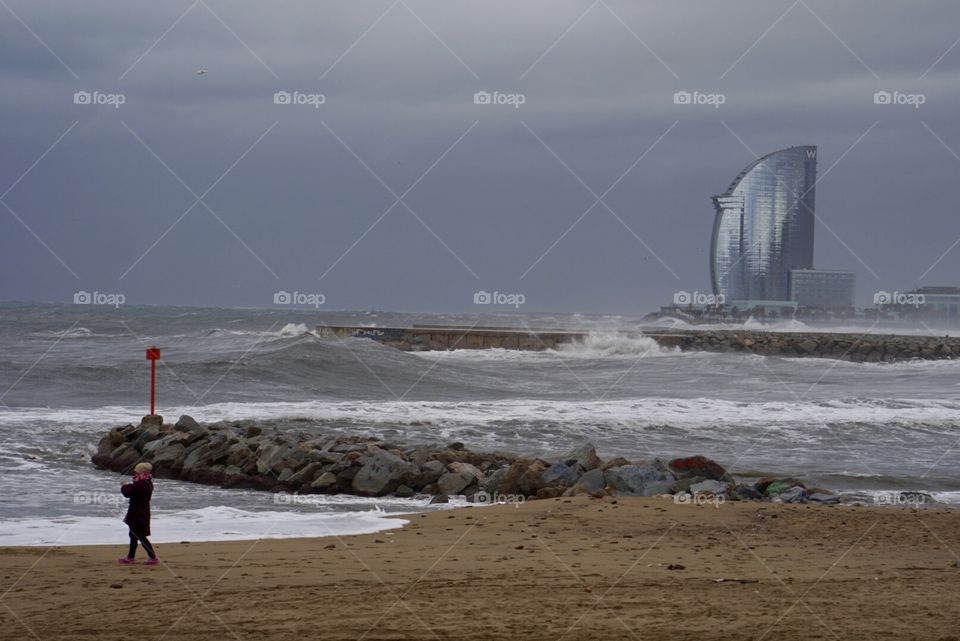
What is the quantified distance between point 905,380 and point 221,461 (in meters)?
29.6

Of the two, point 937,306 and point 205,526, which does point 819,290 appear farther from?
point 205,526

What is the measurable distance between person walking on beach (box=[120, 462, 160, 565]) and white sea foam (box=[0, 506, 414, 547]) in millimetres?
954

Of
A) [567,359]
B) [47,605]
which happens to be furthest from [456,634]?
[567,359]

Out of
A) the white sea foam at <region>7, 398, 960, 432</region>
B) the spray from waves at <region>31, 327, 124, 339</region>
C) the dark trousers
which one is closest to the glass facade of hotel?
the spray from waves at <region>31, 327, 124, 339</region>

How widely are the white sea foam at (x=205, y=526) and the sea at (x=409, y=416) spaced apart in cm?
4

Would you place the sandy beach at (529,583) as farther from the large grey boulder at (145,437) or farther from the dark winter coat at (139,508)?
the large grey boulder at (145,437)

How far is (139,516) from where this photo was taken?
29.0 feet

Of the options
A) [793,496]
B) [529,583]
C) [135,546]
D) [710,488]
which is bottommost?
[793,496]

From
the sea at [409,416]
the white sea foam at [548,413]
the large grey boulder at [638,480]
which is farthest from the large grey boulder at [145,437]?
the large grey boulder at [638,480]

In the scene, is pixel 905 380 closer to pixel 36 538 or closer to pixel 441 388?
pixel 441 388

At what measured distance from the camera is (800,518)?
36.6 feet

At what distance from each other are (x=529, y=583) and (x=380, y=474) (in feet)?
21.5

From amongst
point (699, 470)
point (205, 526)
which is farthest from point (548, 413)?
point (205, 526)

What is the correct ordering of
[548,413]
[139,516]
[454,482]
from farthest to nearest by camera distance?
1. [548,413]
2. [454,482]
3. [139,516]
